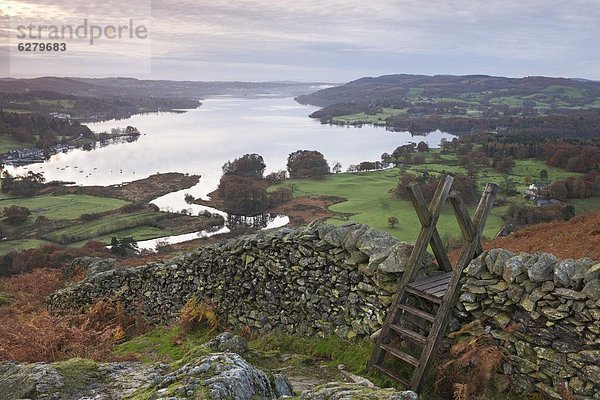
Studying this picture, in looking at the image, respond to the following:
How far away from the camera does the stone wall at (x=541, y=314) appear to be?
18.4 feet

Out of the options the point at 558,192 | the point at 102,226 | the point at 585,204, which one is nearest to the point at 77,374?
the point at 585,204

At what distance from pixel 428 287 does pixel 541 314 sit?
1.62m

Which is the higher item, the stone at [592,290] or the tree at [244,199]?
the stone at [592,290]

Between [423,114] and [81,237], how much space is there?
16270 cm

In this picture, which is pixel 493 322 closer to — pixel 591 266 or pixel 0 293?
pixel 591 266

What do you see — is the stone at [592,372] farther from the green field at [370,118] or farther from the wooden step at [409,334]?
the green field at [370,118]

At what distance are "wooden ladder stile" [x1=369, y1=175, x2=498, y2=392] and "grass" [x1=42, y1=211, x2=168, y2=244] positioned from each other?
42.1m

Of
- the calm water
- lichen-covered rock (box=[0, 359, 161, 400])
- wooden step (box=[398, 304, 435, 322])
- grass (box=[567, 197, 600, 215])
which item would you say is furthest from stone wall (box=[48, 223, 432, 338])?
the calm water

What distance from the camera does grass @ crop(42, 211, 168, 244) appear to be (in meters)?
45.1

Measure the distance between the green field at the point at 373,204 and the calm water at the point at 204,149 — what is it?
19853 millimetres

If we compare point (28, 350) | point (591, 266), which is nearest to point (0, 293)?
point (28, 350)

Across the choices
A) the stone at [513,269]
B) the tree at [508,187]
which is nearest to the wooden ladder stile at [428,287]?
the stone at [513,269]

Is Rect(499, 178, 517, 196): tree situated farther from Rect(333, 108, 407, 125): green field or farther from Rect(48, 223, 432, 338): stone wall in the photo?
Rect(333, 108, 407, 125): green field

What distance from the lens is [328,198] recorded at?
201 feet
